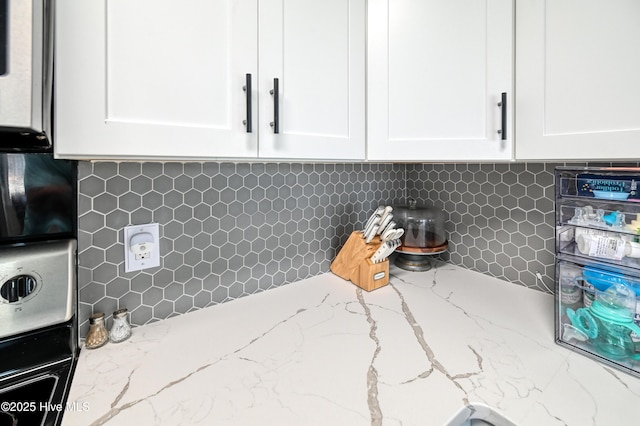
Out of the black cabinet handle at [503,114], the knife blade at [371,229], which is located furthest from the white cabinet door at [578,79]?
the knife blade at [371,229]

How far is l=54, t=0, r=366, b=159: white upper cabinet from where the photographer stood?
56 cm

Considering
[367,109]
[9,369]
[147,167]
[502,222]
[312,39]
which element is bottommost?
[9,369]

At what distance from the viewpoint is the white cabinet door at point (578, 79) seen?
65 centimetres

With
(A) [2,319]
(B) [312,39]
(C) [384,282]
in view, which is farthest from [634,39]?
(A) [2,319]

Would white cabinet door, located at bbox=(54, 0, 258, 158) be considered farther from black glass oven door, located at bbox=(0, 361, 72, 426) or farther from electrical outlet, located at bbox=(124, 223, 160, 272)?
black glass oven door, located at bbox=(0, 361, 72, 426)

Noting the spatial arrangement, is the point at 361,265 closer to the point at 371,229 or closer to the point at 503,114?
the point at 371,229

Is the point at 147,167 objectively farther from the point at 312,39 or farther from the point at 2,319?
the point at 312,39

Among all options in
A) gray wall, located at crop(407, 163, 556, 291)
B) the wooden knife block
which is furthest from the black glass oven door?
gray wall, located at crop(407, 163, 556, 291)

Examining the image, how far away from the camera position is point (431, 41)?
90cm

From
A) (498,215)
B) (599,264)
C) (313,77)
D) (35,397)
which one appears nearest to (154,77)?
(313,77)

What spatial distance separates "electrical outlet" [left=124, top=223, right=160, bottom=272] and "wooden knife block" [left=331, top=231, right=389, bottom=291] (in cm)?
70

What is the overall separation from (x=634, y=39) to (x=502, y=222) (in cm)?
75

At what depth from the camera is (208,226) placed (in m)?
1.01

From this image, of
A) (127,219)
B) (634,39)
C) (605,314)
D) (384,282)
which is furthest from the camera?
(384,282)
